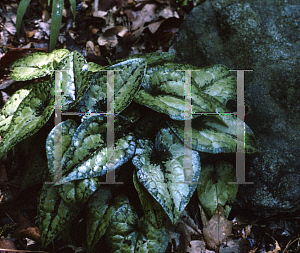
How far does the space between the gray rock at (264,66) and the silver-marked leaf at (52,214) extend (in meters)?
1.03

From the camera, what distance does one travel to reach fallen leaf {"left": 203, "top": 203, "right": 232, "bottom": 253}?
1.52 meters

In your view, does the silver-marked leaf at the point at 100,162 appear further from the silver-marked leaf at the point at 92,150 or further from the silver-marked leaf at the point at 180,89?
the silver-marked leaf at the point at 180,89

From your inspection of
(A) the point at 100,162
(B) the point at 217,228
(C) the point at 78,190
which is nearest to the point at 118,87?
(A) the point at 100,162

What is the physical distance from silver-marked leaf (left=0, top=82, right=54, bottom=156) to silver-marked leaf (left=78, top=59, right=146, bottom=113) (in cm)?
20

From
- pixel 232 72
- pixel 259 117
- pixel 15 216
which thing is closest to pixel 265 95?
pixel 259 117

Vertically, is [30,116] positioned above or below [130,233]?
above

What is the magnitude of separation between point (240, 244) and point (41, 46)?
2186 mm

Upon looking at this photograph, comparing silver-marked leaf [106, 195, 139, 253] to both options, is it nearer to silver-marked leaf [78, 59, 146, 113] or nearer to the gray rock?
silver-marked leaf [78, 59, 146, 113]

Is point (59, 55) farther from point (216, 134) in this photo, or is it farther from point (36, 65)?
point (216, 134)

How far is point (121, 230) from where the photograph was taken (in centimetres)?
133

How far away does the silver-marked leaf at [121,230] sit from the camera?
1327 mm

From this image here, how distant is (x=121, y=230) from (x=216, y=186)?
62 centimetres

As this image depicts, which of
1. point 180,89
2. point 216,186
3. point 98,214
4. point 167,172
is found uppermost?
point 180,89

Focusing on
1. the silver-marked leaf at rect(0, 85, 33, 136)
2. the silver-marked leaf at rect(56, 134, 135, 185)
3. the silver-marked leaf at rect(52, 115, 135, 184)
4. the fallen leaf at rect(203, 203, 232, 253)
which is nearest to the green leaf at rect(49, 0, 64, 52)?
the silver-marked leaf at rect(0, 85, 33, 136)
